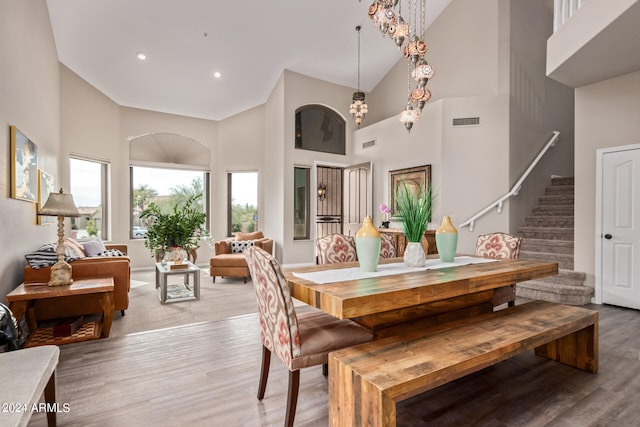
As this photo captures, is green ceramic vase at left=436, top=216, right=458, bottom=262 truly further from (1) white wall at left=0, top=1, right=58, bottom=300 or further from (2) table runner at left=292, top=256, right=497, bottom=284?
(1) white wall at left=0, top=1, right=58, bottom=300

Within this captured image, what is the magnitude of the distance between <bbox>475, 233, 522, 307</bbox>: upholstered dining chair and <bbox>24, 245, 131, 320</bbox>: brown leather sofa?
394 centimetres

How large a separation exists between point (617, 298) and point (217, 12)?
6638 millimetres

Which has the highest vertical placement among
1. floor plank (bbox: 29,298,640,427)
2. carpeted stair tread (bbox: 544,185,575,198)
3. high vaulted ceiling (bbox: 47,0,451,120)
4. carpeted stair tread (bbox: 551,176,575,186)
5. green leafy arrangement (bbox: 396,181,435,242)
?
high vaulted ceiling (bbox: 47,0,451,120)

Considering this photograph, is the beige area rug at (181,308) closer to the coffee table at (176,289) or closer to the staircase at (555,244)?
the coffee table at (176,289)

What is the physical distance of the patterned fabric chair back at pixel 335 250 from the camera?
2.94m

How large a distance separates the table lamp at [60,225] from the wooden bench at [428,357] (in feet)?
9.70

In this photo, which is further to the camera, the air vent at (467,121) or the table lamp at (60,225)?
the air vent at (467,121)

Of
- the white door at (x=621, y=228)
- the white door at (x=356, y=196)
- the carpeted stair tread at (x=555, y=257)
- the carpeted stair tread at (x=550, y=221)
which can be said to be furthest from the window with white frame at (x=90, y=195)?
the white door at (x=621, y=228)

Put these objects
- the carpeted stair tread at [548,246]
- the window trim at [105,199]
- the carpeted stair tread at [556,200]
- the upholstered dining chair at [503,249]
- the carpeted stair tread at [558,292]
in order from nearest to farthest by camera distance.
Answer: the upholstered dining chair at [503,249], the carpeted stair tread at [558,292], the carpeted stair tread at [548,246], the carpeted stair tread at [556,200], the window trim at [105,199]

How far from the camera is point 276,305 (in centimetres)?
172

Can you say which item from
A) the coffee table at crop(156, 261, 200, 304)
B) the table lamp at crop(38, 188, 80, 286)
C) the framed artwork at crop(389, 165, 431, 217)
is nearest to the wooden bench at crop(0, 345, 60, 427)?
the table lamp at crop(38, 188, 80, 286)

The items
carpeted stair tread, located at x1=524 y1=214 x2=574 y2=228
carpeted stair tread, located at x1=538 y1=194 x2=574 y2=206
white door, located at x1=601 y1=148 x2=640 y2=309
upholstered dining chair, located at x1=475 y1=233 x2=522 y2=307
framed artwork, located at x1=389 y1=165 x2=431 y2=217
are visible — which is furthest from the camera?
framed artwork, located at x1=389 y1=165 x2=431 y2=217

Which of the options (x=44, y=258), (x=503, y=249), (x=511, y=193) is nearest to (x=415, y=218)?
(x=503, y=249)

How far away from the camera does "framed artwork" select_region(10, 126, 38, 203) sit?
3070 mm
